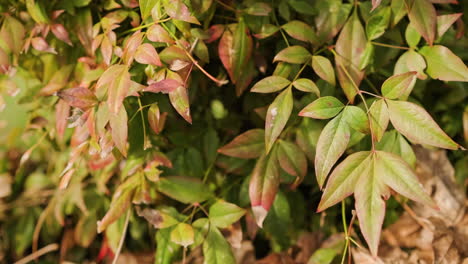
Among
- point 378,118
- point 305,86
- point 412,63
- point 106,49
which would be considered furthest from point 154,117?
point 412,63

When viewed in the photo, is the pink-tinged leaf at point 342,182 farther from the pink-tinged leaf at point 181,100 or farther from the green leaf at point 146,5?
the green leaf at point 146,5

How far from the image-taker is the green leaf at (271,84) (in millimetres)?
918

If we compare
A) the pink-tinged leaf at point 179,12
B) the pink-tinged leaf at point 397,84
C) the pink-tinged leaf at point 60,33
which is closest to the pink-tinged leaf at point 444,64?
the pink-tinged leaf at point 397,84

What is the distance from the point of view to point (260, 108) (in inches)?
42.4

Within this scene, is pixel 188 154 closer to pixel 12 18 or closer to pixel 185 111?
pixel 185 111

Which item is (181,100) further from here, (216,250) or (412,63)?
(412,63)

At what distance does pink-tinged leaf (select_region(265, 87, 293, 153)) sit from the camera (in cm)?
87

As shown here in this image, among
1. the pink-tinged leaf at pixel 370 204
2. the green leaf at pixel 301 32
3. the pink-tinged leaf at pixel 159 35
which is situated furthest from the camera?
the green leaf at pixel 301 32

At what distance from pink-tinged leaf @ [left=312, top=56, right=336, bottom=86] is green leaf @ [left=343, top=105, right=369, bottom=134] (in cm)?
13

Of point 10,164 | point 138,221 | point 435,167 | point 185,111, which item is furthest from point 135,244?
point 435,167

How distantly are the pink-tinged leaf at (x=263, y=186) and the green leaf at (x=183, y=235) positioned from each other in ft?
0.48

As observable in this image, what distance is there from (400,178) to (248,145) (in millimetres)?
343

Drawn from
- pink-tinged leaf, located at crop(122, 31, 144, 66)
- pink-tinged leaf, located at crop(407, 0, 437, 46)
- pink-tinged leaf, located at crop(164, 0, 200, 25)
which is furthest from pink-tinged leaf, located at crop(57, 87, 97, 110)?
pink-tinged leaf, located at crop(407, 0, 437, 46)

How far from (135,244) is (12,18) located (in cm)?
79
